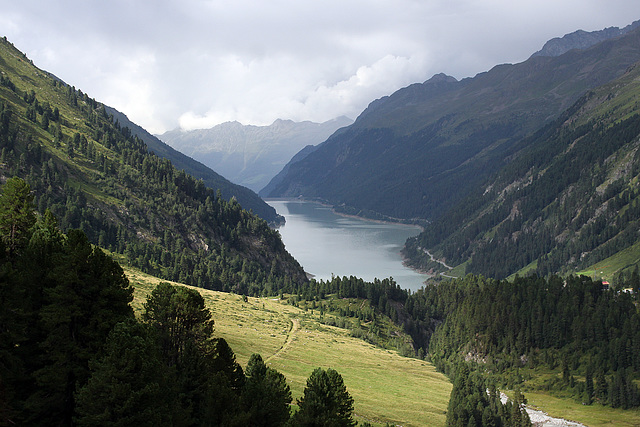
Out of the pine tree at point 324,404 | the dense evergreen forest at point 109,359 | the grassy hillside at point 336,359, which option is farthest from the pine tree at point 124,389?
the grassy hillside at point 336,359

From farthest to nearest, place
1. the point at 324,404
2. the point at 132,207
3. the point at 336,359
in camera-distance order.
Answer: the point at 132,207 < the point at 336,359 < the point at 324,404

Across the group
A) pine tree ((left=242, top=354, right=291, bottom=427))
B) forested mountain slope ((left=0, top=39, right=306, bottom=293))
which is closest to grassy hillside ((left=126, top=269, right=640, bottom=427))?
pine tree ((left=242, top=354, right=291, bottom=427))

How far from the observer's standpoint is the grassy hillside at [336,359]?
66.6 meters

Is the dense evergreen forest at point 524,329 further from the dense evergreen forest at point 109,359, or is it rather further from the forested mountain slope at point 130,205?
the dense evergreen forest at point 109,359

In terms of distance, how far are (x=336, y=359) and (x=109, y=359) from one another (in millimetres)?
58907

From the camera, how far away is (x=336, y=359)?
83.9 meters

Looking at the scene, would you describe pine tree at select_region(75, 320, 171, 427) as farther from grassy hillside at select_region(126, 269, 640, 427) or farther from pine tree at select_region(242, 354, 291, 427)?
grassy hillside at select_region(126, 269, 640, 427)

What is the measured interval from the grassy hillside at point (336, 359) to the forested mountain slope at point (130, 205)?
135ft

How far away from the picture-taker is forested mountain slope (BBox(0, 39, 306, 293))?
139 m

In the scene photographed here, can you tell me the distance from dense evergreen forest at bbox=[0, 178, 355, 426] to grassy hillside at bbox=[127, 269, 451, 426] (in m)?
21.1

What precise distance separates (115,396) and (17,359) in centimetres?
782

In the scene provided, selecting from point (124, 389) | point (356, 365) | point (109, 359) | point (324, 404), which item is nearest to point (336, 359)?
point (356, 365)

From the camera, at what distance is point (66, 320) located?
3316 centimetres

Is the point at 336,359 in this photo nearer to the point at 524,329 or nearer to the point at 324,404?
the point at 324,404
